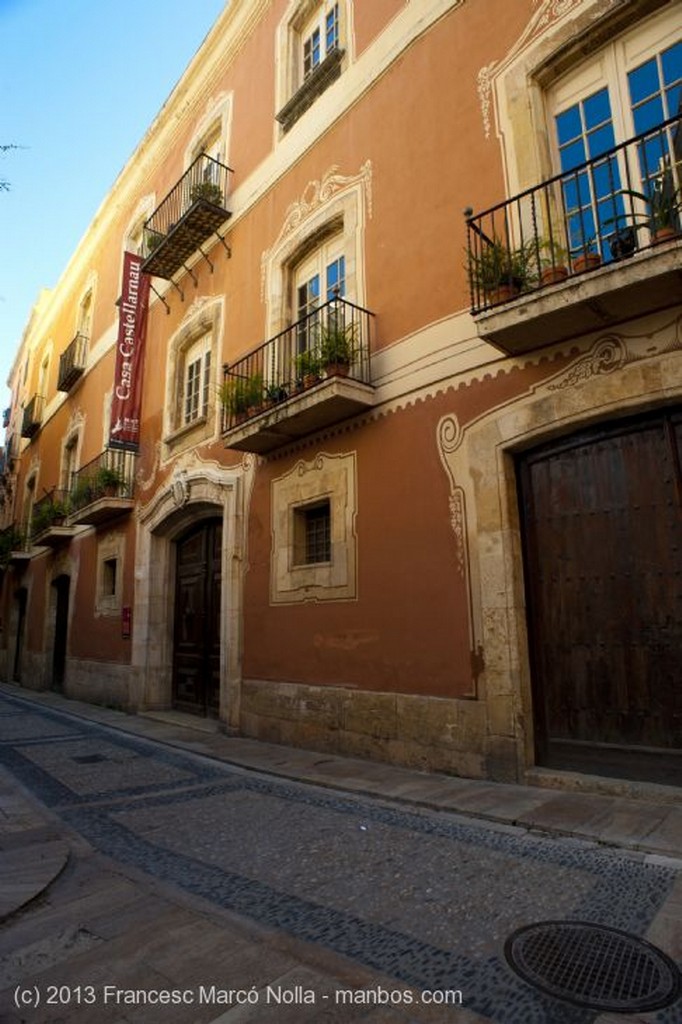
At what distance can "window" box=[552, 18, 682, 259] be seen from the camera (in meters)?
5.17

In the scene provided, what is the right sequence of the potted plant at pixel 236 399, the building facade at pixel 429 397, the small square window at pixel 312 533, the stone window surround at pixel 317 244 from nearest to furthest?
the building facade at pixel 429 397 → the stone window surround at pixel 317 244 → the small square window at pixel 312 533 → the potted plant at pixel 236 399

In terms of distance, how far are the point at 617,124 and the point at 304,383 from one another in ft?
13.1

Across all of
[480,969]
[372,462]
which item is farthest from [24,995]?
[372,462]

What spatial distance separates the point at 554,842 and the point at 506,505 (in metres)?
2.78

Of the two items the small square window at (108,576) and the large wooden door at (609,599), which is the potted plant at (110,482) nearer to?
the small square window at (108,576)

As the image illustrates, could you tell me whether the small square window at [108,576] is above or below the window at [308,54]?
below

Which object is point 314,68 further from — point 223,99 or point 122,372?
point 122,372

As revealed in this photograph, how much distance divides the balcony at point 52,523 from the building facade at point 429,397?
4917 millimetres

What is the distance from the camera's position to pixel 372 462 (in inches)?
276

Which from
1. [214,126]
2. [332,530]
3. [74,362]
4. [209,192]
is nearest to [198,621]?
[332,530]

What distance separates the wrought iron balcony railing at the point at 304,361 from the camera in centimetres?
707

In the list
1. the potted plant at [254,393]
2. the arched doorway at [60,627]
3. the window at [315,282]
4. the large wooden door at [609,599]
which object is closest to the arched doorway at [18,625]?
the arched doorway at [60,627]

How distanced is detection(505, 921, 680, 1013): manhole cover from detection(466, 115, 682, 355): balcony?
4096 millimetres

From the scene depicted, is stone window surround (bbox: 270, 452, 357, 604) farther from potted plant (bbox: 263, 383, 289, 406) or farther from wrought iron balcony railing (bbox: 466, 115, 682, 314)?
wrought iron balcony railing (bbox: 466, 115, 682, 314)
